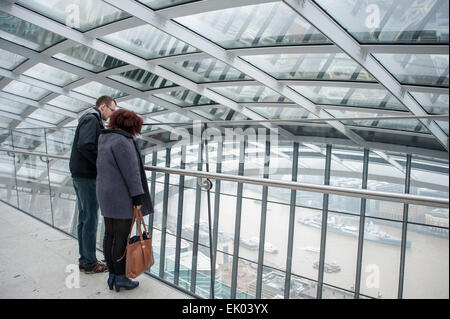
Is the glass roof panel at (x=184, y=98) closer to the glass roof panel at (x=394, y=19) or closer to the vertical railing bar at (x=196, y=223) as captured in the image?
the glass roof panel at (x=394, y=19)

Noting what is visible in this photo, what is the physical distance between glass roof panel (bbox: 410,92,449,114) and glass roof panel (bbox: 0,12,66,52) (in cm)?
1436

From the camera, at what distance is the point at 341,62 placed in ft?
37.3

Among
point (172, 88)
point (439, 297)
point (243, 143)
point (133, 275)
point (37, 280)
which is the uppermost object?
point (172, 88)

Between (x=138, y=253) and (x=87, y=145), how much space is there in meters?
1.11

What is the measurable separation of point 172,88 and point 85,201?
1454 cm

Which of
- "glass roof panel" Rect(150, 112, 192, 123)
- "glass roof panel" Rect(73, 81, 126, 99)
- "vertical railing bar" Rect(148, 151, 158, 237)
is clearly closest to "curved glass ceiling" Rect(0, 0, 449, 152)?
"vertical railing bar" Rect(148, 151, 158, 237)

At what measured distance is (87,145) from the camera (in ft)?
9.84

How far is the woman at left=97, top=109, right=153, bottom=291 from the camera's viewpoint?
2645mm

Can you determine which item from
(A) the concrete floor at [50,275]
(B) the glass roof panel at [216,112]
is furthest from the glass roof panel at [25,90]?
(A) the concrete floor at [50,275]

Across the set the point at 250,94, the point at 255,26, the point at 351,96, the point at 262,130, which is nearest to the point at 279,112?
the point at 250,94

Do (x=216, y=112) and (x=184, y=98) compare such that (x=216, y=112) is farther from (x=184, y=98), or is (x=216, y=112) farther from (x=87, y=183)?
(x=87, y=183)

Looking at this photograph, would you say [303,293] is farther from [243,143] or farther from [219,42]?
[219,42]

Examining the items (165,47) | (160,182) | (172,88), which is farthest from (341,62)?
(160,182)

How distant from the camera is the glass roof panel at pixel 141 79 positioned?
16884mm
